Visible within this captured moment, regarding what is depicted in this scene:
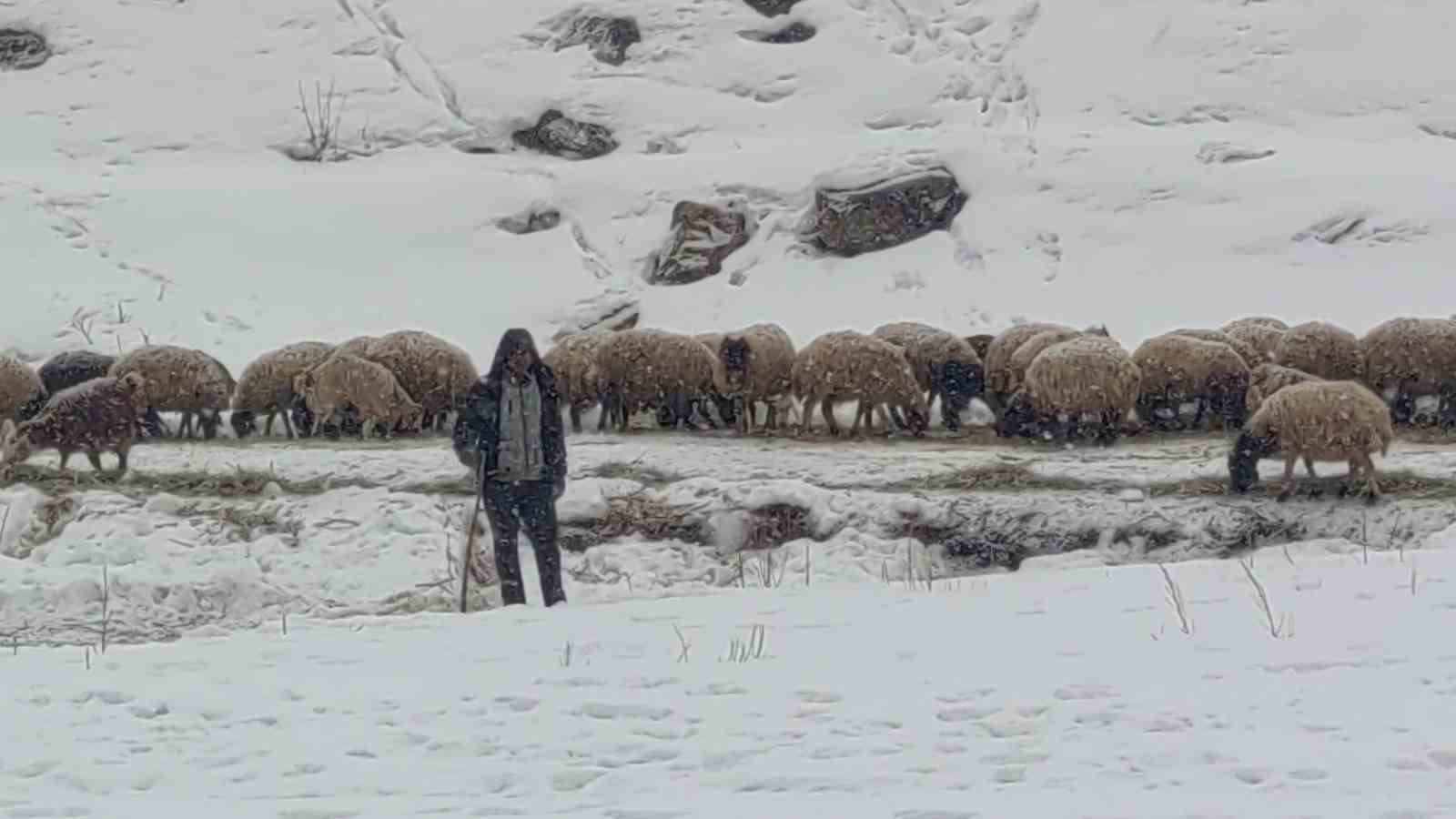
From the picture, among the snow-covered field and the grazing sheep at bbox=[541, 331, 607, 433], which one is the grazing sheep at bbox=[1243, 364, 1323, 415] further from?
the grazing sheep at bbox=[541, 331, 607, 433]

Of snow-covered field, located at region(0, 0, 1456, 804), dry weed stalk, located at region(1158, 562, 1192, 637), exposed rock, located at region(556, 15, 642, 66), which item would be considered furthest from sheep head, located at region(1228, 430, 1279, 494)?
exposed rock, located at region(556, 15, 642, 66)

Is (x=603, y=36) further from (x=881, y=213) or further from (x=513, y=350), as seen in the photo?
(x=513, y=350)

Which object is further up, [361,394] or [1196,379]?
[1196,379]

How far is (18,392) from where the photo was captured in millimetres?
19297

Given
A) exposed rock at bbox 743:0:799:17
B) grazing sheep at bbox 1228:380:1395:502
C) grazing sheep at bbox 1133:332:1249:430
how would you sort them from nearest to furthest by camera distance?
grazing sheep at bbox 1228:380:1395:502 < grazing sheep at bbox 1133:332:1249:430 < exposed rock at bbox 743:0:799:17

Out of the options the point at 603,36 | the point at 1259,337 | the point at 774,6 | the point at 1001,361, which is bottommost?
the point at 1001,361

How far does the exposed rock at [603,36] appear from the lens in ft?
127

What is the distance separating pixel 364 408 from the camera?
1844 cm

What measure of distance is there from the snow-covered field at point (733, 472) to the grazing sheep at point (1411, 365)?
1.80 meters

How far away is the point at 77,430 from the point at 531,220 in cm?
1487

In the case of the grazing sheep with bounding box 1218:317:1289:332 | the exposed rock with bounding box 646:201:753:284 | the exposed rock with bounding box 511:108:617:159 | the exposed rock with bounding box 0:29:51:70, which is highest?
the exposed rock with bounding box 0:29:51:70

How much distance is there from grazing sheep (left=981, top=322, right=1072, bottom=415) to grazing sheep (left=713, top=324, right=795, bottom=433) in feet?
6.91

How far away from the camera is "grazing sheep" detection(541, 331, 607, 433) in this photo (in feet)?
63.0

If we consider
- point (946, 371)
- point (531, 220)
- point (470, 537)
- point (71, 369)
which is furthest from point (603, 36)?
point (470, 537)
